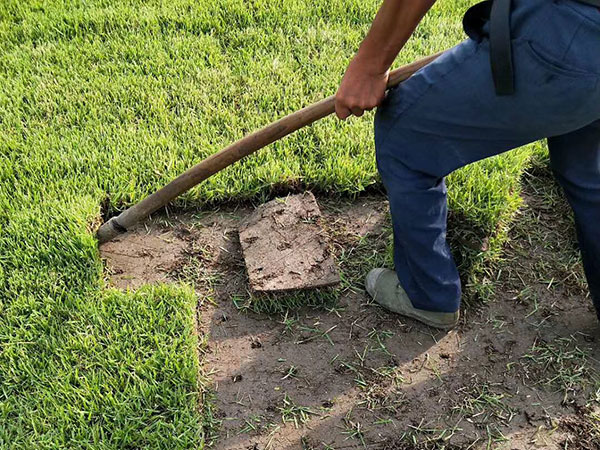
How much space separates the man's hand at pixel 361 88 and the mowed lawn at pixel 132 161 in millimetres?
949

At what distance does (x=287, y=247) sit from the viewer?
9.50ft

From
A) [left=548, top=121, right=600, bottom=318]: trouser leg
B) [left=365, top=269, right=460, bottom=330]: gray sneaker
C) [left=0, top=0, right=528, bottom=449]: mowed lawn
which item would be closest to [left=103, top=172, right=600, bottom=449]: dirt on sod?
[left=365, top=269, right=460, bottom=330]: gray sneaker

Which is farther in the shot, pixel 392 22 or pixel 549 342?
pixel 549 342

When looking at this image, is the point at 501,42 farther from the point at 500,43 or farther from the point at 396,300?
the point at 396,300

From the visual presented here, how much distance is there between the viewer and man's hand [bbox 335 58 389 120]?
83.5 inches

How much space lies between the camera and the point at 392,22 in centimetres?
192

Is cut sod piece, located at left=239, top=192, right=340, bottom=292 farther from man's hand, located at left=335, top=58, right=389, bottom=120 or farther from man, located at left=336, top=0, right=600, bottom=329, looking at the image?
man's hand, located at left=335, top=58, right=389, bottom=120

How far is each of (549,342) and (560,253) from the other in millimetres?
531

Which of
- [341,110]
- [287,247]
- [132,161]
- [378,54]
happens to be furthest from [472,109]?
[132,161]

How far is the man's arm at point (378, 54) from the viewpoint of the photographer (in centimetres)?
188

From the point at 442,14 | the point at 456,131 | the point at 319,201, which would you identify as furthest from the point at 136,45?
the point at 456,131

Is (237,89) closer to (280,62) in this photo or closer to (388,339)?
(280,62)

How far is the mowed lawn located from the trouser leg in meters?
0.49

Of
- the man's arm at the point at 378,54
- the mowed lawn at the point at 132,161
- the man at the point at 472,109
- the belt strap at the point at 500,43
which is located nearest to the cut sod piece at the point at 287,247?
the mowed lawn at the point at 132,161
